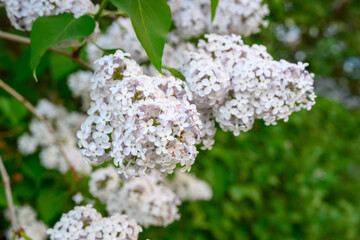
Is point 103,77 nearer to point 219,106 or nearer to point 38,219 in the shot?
point 219,106

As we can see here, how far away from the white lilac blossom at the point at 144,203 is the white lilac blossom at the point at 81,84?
0.62 metres

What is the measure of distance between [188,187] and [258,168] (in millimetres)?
566

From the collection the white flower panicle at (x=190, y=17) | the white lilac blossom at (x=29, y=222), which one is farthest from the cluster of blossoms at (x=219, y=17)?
the white lilac blossom at (x=29, y=222)

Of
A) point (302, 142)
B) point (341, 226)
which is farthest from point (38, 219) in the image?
point (341, 226)

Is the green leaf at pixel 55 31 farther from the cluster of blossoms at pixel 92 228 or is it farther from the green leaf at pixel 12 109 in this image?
the green leaf at pixel 12 109

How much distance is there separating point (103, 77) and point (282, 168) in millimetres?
1929

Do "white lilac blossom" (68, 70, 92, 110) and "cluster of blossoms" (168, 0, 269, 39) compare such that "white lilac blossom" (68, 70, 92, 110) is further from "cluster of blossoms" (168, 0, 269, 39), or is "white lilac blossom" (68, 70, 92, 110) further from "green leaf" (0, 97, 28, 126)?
"cluster of blossoms" (168, 0, 269, 39)

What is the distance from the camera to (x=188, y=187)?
80.2 inches

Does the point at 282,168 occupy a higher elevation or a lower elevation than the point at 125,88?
higher

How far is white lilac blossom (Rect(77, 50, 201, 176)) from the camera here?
2.62ft

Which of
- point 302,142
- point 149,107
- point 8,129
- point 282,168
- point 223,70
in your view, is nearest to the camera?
point 149,107

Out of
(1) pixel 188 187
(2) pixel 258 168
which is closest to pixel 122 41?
(1) pixel 188 187

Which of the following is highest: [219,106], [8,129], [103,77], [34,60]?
[219,106]

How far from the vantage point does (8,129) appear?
6.80ft
